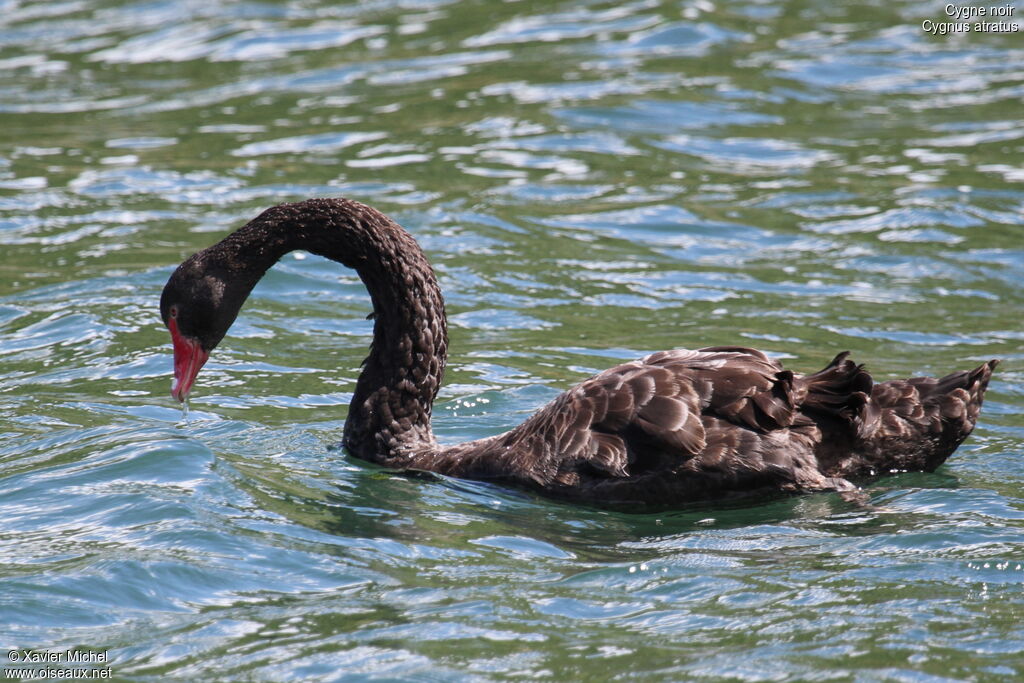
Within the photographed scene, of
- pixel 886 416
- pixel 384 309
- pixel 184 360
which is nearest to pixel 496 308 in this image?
pixel 384 309

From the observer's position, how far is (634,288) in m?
10.5

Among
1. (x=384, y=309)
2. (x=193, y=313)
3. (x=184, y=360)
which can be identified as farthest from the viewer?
(x=384, y=309)

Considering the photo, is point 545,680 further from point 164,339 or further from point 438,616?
point 164,339

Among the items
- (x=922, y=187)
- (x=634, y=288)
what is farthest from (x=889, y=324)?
(x=922, y=187)

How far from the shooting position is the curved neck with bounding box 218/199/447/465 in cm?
728

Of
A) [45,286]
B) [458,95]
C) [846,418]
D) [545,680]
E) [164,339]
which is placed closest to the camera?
[545,680]

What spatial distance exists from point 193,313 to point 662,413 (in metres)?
2.48

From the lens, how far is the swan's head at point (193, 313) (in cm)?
709

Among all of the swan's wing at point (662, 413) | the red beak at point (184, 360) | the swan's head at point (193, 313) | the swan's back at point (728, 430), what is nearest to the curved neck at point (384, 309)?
the swan's head at point (193, 313)

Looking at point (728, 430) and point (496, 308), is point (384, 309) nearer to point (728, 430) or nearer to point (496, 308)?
point (728, 430)

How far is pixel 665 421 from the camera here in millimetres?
6273

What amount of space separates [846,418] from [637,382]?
3.14ft

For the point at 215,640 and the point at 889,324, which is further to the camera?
the point at 889,324

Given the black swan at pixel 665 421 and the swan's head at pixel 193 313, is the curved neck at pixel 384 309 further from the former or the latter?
the swan's head at pixel 193 313
